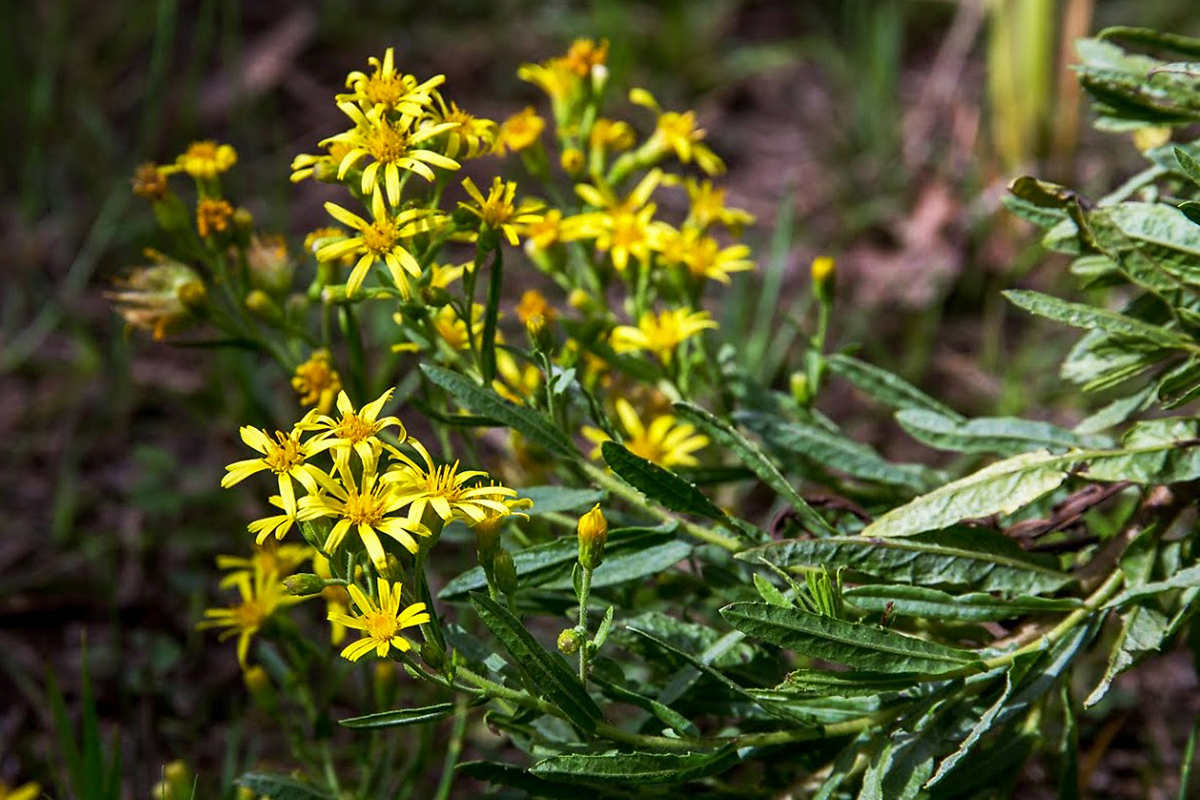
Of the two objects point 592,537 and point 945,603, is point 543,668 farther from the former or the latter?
point 945,603

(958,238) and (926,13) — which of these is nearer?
(958,238)

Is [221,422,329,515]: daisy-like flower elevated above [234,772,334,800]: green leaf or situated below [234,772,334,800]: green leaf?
above

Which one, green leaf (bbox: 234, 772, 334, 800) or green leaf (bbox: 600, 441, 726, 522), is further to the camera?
green leaf (bbox: 234, 772, 334, 800)

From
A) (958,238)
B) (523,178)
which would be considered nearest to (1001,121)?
(958,238)

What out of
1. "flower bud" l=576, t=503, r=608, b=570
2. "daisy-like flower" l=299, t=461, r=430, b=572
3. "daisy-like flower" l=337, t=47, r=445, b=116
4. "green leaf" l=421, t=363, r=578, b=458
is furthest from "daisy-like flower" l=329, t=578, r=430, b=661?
"daisy-like flower" l=337, t=47, r=445, b=116

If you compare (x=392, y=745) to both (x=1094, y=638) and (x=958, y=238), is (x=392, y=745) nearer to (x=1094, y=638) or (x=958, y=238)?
(x=1094, y=638)

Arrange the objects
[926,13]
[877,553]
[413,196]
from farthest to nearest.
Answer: [926,13] → [413,196] → [877,553]

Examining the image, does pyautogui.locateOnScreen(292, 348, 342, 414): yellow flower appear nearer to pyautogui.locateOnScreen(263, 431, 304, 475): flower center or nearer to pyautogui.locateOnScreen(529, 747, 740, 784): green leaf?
pyautogui.locateOnScreen(263, 431, 304, 475): flower center

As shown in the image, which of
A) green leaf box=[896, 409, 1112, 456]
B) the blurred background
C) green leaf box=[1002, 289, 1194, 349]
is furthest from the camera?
the blurred background
